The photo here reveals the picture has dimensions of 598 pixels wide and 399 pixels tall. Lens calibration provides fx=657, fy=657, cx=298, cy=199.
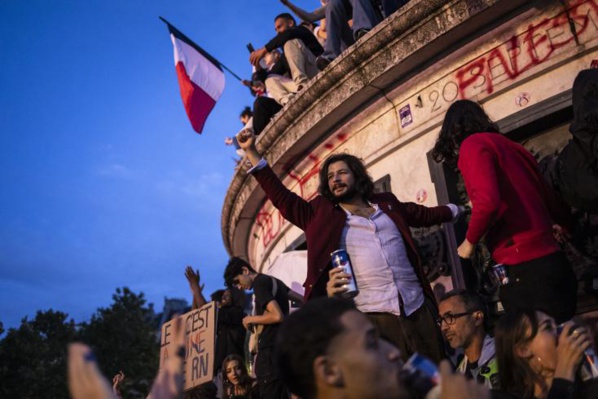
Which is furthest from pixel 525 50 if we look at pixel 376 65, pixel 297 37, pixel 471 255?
pixel 297 37

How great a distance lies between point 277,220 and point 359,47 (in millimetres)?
3686

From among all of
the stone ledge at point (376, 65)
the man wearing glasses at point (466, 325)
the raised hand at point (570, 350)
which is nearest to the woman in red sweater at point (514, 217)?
the man wearing glasses at point (466, 325)

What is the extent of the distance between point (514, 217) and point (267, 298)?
2448mm

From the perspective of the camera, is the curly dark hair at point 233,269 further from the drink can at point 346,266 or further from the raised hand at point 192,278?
the drink can at point 346,266

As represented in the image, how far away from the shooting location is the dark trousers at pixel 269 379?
534cm

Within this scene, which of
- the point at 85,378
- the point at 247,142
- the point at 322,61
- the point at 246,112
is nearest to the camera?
the point at 85,378

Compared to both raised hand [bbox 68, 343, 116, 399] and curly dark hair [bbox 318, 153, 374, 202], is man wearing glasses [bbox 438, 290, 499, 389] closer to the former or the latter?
curly dark hair [bbox 318, 153, 374, 202]

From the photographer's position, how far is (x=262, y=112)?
959cm

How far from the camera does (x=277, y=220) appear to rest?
999 cm

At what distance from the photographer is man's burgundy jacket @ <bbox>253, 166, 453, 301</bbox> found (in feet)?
13.4

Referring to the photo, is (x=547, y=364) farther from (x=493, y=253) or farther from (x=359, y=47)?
(x=359, y=47)

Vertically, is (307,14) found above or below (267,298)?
above

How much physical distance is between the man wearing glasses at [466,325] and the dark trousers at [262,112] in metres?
5.54

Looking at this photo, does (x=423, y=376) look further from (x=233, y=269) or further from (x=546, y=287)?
(x=233, y=269)
